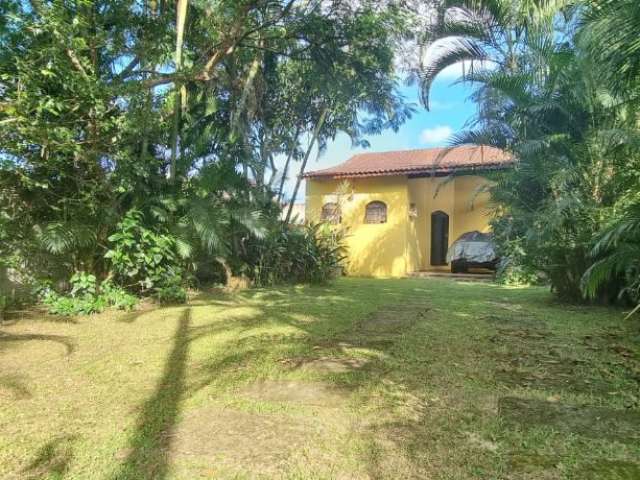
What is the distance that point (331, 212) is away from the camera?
15.0m

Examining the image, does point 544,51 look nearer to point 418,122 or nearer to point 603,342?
point 603,342

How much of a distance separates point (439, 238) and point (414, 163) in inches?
123

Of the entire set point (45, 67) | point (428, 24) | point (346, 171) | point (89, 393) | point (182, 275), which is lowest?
point (89, 393)

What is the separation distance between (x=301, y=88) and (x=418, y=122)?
4149 millimetres

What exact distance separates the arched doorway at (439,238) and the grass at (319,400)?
1164cm

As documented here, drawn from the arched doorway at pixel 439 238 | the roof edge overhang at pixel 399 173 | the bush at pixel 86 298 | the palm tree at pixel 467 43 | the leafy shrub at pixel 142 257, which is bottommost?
the bush at pixel 86 298

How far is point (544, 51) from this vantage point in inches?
247

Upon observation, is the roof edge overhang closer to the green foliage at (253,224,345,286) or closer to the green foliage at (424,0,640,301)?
the green foliage at (424,0,640,301)

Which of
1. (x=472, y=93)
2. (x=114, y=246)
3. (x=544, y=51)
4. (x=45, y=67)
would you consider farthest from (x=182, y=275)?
(x=472, y=93)

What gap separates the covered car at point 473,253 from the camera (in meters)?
13.5

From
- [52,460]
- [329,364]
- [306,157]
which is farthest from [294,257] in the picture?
[52,460]

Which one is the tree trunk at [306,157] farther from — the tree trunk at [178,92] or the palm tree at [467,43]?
the tree trunk at [178,92]

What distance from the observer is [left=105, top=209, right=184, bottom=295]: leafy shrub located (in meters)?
5.68

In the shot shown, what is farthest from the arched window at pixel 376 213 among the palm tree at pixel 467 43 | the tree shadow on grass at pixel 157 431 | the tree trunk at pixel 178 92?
the tree shadow on grass at pixel 157 431
